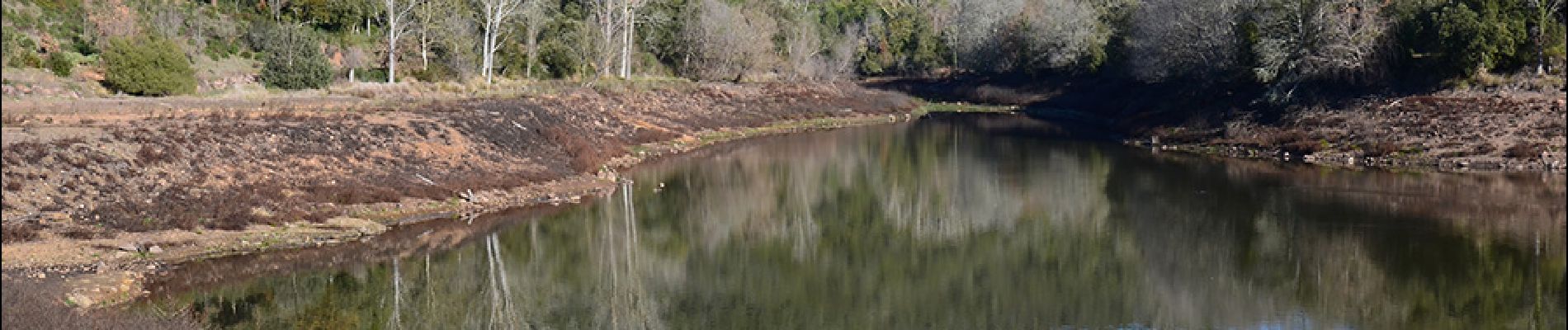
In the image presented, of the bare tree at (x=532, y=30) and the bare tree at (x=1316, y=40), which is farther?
the bare tree at (x=532, y=30)

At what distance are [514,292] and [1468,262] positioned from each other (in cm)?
2151

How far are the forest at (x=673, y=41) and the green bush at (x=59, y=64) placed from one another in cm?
11

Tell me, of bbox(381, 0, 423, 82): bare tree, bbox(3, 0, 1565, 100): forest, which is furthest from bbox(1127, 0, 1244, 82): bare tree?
bbox(381, 0, 423, 82): bare tree

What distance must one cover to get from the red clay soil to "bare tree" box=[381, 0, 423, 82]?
764 cm

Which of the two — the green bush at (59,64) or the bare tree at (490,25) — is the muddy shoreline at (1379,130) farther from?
the green bush at (59,64)

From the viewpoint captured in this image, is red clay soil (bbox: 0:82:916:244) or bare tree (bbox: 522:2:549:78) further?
bare tree (bbox: 522:2:549:78)

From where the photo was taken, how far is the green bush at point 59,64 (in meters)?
44.8

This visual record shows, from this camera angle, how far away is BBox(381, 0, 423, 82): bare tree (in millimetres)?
56781

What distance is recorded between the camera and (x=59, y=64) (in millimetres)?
44875

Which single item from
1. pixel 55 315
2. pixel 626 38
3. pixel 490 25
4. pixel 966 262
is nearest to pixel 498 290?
pixel 55 315

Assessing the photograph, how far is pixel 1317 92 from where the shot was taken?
54.1m

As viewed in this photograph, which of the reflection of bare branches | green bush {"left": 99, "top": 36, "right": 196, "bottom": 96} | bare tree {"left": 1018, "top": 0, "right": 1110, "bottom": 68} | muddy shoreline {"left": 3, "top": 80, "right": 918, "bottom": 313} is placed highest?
bare tree {"left": 1018, "top": 0, "right": 1110, "bottom": 68}

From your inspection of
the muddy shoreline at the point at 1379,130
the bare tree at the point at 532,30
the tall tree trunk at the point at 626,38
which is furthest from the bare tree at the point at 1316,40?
the bare tree at the point at 532,30

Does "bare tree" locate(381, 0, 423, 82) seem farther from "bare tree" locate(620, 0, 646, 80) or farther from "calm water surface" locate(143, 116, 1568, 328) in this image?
"calm water surface" locate(143, 116, 1568, 328)
